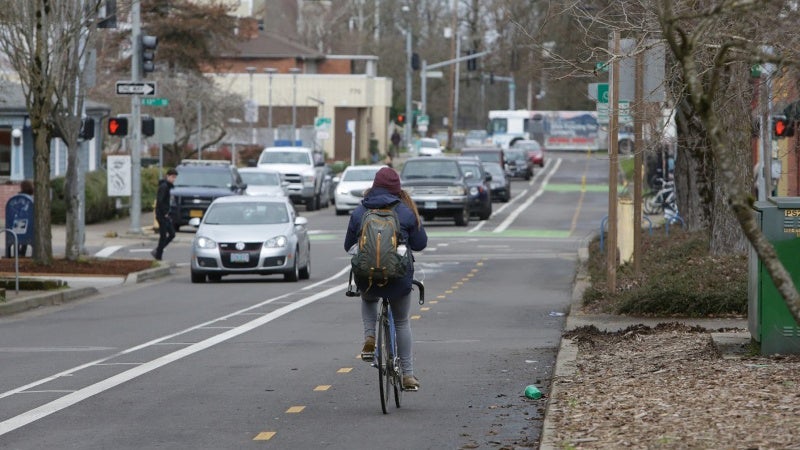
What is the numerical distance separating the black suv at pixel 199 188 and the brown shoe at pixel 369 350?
2853 centimetres

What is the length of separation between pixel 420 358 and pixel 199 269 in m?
11.6

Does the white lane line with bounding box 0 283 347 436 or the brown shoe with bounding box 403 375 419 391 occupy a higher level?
the brown shoe with bounding box 403 375 419 391

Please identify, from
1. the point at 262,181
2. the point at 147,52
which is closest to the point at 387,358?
the point at 147,52

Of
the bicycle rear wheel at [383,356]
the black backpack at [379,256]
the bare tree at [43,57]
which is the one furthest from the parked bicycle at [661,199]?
the black backpack at [379,256]

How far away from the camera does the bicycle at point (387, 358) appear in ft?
36.3

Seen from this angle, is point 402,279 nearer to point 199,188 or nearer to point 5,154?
point 199,188

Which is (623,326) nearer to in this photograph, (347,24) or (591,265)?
(591,265)

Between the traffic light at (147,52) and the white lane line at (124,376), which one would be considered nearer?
the white lane line at (124,376)

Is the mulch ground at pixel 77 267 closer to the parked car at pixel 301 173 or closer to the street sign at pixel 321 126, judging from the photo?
Result: the parked car at pixel 301 173

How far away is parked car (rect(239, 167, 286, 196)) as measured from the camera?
4484 cm

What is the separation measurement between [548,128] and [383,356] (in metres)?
98.9

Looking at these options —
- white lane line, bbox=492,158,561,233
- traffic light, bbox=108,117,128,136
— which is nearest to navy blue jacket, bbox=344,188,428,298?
traffic light, bbox=108,117,128,136

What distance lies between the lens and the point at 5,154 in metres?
45.2

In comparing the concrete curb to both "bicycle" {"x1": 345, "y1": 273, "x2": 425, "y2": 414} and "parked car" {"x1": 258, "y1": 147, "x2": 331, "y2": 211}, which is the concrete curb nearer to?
"bicycle" {"x1": 345, "y1": 273, "x2": 425, "y2": 414}
